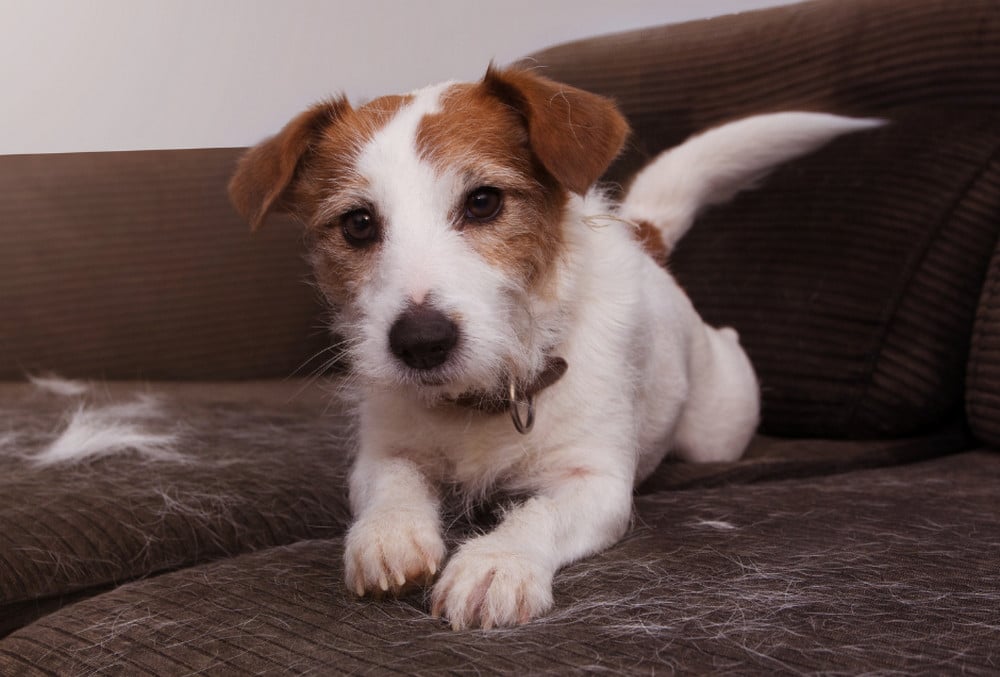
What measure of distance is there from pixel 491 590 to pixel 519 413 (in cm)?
42

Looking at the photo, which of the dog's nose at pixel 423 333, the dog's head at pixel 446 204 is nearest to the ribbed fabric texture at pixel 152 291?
the dog's head at pixel 446 204

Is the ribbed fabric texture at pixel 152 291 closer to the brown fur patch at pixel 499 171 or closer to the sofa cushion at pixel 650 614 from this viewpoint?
the brown fur patch at pixel 499 171

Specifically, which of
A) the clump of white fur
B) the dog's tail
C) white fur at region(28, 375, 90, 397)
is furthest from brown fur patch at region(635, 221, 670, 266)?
white fur at region(28, 375, 90, 397)

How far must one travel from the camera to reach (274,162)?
141 centimetres

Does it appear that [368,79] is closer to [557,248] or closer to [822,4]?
[557,248]

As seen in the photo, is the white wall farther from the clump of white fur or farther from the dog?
the clump of white fur

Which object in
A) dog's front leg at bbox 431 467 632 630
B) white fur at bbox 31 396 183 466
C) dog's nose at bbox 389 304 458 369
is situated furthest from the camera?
white fur at bbox 31 396 183 466

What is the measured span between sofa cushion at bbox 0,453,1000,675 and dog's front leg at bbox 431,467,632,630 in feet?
0.07

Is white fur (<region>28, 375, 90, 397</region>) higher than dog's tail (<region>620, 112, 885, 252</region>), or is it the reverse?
dog's tail (<region>620, 112, 885, 252</region>)

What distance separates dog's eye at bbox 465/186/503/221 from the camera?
135cm

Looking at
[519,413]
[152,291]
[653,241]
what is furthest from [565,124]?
[152,291]

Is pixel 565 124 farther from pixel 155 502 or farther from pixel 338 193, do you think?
pixel 155 502

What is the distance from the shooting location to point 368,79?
144cm

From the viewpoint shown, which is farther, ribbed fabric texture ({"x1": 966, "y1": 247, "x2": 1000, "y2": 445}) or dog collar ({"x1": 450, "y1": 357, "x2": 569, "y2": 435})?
ribbed fabric texture ({"x1": 966, "y1": 247, "x2": 1000, "y2": 445})
